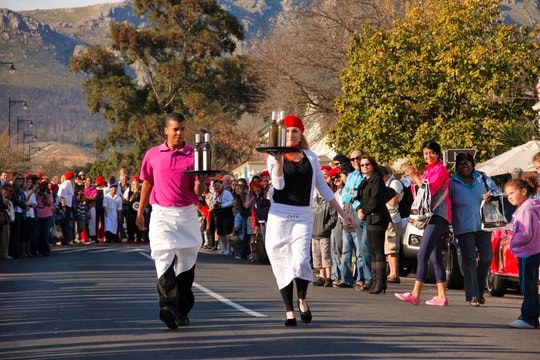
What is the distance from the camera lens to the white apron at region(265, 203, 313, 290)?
1262 centimetres

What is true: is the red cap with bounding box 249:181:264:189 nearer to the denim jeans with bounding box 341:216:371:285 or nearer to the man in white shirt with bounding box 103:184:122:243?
the denim jeans with bounding box 341:216:371:285

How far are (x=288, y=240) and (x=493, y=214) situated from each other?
4160 mm

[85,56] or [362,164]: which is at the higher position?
[85,56]

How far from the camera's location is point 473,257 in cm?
1594

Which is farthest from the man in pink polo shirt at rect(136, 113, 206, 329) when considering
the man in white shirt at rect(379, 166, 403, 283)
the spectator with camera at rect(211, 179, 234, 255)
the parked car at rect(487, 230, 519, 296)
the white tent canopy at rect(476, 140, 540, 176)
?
the spectator with camera at rect(211, 179, 234, 255)

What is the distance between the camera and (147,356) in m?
10.3

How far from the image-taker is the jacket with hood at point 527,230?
527 inches

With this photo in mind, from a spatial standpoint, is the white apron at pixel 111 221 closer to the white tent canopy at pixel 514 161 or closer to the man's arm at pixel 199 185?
the white tent canopy at pixel 514 161

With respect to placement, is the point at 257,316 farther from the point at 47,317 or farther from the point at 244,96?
the point at 244,96

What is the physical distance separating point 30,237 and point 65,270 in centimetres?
721

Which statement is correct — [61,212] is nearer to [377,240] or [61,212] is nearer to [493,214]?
[377,240]

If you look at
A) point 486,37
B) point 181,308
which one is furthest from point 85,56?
point 181,308

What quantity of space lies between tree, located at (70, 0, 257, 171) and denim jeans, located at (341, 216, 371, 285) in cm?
5493

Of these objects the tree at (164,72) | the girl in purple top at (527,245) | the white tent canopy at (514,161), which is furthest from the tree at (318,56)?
the girl in purple top at (527,245)
